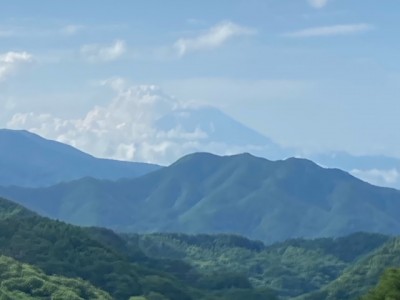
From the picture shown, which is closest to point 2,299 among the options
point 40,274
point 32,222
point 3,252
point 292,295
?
point 40,274

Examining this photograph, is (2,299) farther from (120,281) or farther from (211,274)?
(211,274)

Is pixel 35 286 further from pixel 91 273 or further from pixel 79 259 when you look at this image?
pixel 79 259

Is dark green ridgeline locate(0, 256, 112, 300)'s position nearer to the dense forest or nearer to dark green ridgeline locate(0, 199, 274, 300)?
the dense forest

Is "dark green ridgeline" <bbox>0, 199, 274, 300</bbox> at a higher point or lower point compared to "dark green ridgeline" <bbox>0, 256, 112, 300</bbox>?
higher

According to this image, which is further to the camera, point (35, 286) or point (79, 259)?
point (79, 259)

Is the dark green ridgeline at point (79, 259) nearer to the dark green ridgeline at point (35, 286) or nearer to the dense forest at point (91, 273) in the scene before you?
the dense forest at point (91, 273)

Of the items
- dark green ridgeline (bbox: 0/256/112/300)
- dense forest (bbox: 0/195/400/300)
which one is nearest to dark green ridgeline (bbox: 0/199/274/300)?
dense forest (bbox: 0/195/400/300)

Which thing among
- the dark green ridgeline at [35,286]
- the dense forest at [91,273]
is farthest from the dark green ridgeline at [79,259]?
the dark green ridgeline at [35,286]

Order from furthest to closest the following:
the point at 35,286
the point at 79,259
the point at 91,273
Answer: the point at 79,259 → the point at 91,273 → the point at 35,286

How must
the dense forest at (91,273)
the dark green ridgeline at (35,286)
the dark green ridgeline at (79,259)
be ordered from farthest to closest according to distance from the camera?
the dark green ridgeline at (79,259) → the dense forest at (91,273) → the dark green ridgeline at (35,286)

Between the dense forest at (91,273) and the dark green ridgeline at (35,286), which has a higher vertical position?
the dense forest at (91,273)

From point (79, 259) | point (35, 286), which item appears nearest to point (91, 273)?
point (79, 259)
